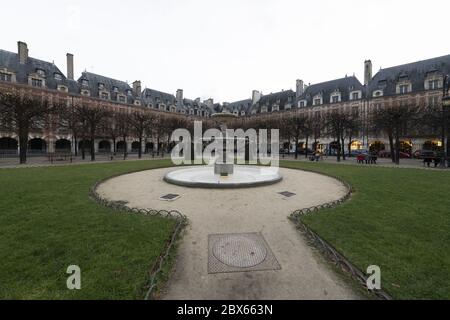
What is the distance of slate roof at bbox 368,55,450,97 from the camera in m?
42.3

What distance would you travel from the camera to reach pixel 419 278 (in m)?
3.48

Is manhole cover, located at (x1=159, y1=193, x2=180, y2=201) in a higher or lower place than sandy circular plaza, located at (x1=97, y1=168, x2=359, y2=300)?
higher

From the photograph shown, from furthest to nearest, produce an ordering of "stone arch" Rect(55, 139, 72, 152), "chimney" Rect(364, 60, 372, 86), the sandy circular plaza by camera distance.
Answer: "chimney" Rect(364, 60, 372, 86) → "stone arch" Rect(55, 139, 72, 152) → the sandy circular plaza

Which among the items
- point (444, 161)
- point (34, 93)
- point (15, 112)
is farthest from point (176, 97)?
point (444, 161)

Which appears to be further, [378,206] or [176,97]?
[176,97]

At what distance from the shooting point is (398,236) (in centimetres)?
507

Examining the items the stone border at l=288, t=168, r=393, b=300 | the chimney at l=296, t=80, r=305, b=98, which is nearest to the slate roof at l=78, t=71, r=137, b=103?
the chimney at l=296, t=80, r=305, b=98

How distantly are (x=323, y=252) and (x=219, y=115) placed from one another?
467 inches

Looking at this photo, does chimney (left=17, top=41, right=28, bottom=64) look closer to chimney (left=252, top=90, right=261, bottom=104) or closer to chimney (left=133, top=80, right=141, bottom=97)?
chimney (left=133, top=80, right=141, bottom=97)

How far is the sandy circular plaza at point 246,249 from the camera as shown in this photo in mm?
3408

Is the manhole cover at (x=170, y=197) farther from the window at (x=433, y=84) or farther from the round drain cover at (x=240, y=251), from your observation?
the window at (x=433, y=84)

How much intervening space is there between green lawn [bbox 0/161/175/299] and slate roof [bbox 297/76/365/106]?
6014 cm

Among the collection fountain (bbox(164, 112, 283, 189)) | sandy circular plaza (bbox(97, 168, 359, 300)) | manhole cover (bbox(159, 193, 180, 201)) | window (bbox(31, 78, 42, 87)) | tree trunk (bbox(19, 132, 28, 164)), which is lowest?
sandy circular plaza (bbox(97, 168, 359, 300))

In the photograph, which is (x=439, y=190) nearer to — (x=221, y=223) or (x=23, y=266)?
(x=221, y=223)
